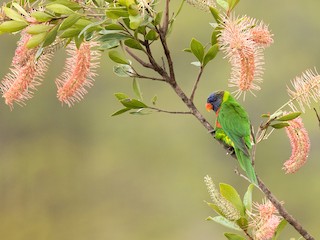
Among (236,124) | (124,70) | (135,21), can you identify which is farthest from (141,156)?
(135,21)

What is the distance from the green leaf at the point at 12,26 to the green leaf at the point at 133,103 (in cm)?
13

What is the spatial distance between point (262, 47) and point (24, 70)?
22 centimetres

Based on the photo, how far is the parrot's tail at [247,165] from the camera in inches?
25.9

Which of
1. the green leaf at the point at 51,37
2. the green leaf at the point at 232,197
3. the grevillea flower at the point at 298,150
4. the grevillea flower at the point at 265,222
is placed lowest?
the grevillea flower at the point at 265,222

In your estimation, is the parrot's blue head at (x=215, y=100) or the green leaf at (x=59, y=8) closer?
the green leaf at (x=59, y=8)

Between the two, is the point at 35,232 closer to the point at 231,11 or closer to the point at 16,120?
the point at 16,120

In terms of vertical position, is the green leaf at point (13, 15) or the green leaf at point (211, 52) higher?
the green leaf at point (13, 15)

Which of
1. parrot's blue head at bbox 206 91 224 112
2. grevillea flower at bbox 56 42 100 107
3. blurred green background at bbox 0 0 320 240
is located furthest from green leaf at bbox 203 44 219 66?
blurred green background at bbox 0 0 320 240

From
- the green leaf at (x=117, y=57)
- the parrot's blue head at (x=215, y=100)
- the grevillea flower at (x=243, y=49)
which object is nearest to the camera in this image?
the grevillea flower at (x=243, y=49)

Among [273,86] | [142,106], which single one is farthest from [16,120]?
[142,106]

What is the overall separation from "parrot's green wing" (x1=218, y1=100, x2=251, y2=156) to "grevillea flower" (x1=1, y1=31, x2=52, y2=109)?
0.24 meters

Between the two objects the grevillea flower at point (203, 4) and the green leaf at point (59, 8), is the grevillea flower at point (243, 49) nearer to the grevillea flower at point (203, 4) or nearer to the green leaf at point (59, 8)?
the grevillea flower at point (203, 4)

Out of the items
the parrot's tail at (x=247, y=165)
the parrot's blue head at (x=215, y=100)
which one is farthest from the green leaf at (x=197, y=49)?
the parrot's blue head at (x=215, y=100)

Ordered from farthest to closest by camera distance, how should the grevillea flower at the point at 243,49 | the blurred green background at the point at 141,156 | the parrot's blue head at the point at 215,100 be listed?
the blurred green background at the point at 141,156 → the parrot's blue head at the point at 215,100 → the grevillea flower at the point at 243,49
